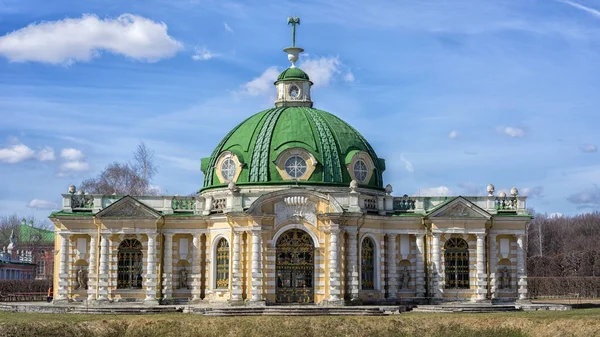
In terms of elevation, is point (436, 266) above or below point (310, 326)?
above

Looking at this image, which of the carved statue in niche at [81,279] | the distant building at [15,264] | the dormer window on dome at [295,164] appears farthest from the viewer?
the distant building at [15,264]

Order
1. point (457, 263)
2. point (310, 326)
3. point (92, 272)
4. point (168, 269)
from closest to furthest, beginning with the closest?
point (310, 326)
point (92, 272)
point (168, 269)
point (457, 263)

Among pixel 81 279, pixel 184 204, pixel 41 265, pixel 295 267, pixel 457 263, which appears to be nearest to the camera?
pixel 295 267

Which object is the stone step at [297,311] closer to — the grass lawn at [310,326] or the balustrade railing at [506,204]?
the grass lawn at [310,326]

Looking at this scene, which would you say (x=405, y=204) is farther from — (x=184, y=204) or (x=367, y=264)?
(x=184, y=204)

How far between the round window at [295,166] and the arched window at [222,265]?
226 inches

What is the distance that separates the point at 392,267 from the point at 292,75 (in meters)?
14.6

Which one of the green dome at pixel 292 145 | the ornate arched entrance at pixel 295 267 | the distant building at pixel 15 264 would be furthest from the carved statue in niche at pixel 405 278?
the distant building at pixel 15 264

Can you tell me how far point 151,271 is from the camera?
57.1 metres

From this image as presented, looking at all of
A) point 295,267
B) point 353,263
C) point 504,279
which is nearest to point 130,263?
point 295,267

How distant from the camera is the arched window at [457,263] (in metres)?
57.7

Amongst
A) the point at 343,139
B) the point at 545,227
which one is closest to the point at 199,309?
the point at 343,139

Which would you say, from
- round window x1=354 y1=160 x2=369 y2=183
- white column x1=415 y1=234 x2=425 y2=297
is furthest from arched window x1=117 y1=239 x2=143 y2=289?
white column x1=415 y1=234 x2=425 y2=297

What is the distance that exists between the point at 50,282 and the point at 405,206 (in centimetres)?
3960
